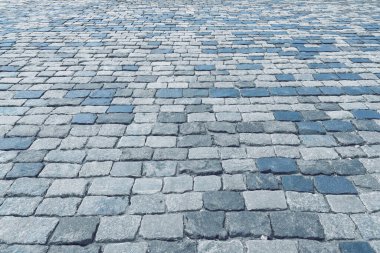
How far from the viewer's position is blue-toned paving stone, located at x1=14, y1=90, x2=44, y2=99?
4227 millimetres

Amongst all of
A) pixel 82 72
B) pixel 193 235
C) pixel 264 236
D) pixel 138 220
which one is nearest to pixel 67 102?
pixel 82 72

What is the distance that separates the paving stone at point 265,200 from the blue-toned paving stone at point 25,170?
1.86 meters

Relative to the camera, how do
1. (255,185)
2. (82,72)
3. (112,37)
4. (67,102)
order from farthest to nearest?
1. (112,37)
2. (82,72)
3. (67,102)
4. (255,185)

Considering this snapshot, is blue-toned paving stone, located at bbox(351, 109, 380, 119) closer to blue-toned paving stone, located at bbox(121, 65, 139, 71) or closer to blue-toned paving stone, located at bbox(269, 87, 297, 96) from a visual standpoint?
blue-toned paving stone, located at bbox(269, 87, 297, 96)

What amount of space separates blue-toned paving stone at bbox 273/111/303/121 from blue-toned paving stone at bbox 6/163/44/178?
2.56 meters

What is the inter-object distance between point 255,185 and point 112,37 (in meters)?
4.93

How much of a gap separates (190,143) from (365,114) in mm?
2138

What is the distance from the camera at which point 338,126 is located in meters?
3.57

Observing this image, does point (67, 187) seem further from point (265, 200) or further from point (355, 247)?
point (355, 247)

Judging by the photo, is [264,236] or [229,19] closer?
[264,236]

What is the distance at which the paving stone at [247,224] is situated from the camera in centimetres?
233

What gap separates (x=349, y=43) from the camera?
6160mm

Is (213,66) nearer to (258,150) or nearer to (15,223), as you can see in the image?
(258,150)

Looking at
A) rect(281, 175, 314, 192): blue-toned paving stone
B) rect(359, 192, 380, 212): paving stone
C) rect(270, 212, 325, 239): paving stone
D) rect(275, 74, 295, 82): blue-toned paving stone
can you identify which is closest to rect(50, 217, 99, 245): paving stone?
rect(270, 212, 325, 239): paving stone
